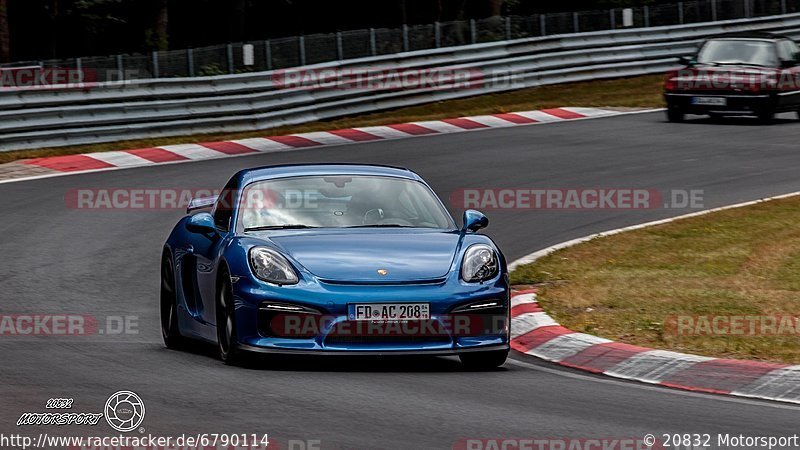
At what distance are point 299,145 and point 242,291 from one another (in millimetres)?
14711

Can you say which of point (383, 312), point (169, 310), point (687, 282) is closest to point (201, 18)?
point (687, 282)

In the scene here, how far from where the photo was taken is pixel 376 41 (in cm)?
3025

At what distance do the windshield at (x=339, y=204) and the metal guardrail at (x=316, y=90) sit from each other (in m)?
13.1

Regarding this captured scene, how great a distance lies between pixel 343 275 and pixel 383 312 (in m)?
0.32

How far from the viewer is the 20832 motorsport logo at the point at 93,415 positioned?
703 centimetres

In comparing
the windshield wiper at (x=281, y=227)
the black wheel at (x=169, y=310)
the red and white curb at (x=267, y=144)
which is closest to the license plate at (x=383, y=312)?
the windshield wiper at (x=281, y=227)

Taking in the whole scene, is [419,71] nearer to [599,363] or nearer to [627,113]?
[627,113]

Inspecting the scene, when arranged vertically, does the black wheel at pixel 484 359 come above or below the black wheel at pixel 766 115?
above

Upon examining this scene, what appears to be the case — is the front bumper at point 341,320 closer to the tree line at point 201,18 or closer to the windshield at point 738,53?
the windshield at point 738,53

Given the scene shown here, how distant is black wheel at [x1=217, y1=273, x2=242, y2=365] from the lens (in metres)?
9.13

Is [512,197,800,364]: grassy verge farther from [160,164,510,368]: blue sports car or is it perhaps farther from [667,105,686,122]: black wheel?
[667,105,686,122]: black wheel

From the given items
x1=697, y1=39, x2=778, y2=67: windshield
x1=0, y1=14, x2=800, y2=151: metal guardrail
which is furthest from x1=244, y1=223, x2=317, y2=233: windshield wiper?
x1=697, y1=39, x2=778, y2=67: windshield

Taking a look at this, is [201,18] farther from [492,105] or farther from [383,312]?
[383,312]

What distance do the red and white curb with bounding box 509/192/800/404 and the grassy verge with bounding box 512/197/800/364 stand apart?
201mm
